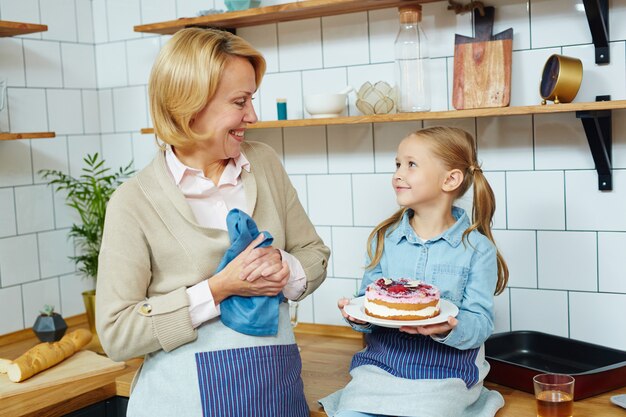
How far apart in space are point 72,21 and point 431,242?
163 centimetres

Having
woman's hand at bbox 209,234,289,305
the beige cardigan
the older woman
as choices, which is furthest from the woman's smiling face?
woman's hand at bbox 209,234,289,305

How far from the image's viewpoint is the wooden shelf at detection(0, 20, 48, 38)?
7.40ft

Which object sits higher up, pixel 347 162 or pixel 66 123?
pixel 66 123

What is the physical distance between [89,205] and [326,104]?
0.96m

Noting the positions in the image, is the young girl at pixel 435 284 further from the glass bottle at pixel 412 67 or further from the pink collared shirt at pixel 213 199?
the glass bottle at pixel 412 67

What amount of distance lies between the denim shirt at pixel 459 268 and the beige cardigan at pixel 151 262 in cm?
33

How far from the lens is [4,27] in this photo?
2.25 m

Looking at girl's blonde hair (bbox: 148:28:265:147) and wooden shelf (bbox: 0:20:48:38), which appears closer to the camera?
girl's blonde hair (bbox: 148:28:265:147)

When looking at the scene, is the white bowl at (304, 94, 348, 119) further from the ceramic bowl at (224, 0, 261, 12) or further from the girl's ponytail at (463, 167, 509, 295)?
the girl's ponytail at (463, 167, 509, 295)

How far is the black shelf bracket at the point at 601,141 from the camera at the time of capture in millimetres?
1856

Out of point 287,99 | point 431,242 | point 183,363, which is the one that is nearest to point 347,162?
point 287,99

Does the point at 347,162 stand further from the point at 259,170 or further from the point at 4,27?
the point at 4,27

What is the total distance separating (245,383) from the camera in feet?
Result: 5.17

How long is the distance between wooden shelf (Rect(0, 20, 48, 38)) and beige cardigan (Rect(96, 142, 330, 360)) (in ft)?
3.00
